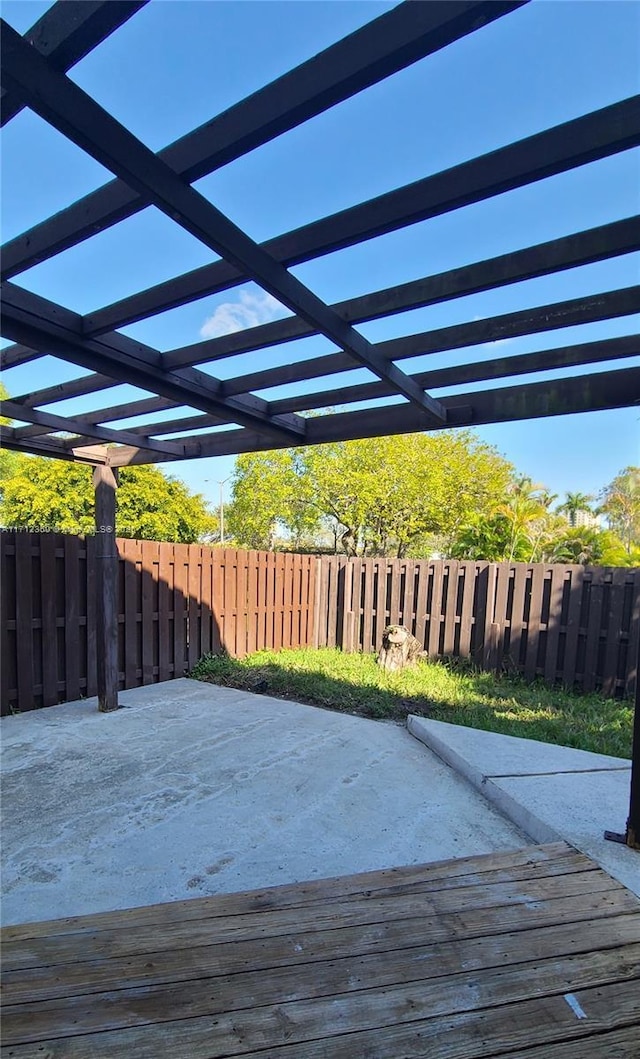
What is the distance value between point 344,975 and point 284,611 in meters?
5.51

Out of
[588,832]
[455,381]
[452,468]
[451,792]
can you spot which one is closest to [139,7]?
[455,381]

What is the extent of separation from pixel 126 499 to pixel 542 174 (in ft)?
46.0

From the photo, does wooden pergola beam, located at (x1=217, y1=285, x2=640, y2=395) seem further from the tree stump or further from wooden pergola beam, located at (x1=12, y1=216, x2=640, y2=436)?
the tree stump

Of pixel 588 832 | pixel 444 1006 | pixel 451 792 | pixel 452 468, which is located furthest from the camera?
pixel 452 468

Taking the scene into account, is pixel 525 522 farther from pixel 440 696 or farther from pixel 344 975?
pixel 344 975

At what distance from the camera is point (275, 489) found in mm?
13031

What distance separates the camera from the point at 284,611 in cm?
668

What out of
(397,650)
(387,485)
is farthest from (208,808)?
(387,485)

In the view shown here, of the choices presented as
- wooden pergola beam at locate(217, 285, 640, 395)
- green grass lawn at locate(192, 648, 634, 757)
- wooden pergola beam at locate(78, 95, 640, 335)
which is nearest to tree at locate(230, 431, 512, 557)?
green grass lawn at locate(192, 648, 634, 757)

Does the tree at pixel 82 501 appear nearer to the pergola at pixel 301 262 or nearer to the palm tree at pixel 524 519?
the palm tree at pixel 524 519

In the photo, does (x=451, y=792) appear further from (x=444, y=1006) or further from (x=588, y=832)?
(x=444, y=1006)

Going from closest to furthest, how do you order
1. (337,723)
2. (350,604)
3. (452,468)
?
(337,723), (350,604), (452,468)

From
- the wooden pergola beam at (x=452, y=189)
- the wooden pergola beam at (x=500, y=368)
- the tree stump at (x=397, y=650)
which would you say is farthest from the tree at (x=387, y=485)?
the wooden pergola beam at (x=452, y=189)

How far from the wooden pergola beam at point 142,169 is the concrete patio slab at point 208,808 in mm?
2128
